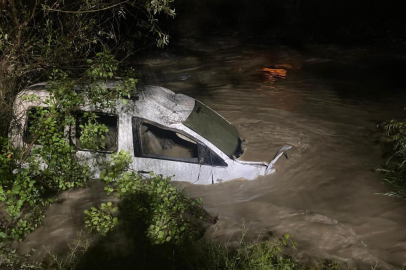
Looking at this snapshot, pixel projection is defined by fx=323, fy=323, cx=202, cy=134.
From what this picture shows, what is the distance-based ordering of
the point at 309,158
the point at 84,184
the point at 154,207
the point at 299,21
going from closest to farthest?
the point at 154,207 < the point at 84,184 < the point at 309,158 < the point at 299,21

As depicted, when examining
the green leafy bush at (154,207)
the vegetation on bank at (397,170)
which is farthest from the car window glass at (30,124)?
the vegetation on bank at (397,170)

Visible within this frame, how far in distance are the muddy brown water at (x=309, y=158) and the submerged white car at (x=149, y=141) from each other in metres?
0.29

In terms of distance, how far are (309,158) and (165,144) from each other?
270cm

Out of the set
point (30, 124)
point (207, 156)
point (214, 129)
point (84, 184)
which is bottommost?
point (84, 184)

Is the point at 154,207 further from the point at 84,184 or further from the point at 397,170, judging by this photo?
the point at 397,170

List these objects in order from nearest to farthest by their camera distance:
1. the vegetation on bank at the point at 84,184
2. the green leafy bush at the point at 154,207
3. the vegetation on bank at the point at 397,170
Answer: the vegetation on bank at the point at 84,184
the green leafy bush at the point at 154,207
the vegetation on bank at the point at 397,170

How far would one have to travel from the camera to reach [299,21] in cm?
1914

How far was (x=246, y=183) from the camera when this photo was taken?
4.73 meters

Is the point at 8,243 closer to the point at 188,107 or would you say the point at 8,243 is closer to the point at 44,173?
the point at 44,173

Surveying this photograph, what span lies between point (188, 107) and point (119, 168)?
1353mm

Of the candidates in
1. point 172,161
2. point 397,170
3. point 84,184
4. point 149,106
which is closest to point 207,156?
point 172,161

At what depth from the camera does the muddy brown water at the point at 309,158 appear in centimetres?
421

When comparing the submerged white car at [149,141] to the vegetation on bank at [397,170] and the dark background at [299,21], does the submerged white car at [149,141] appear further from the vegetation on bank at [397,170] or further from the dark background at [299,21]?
the dark background at [299,21]

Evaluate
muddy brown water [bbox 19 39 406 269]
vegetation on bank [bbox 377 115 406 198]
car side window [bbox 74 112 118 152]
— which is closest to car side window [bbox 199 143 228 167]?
muddy brown water [bbox 19 39 406 269]
